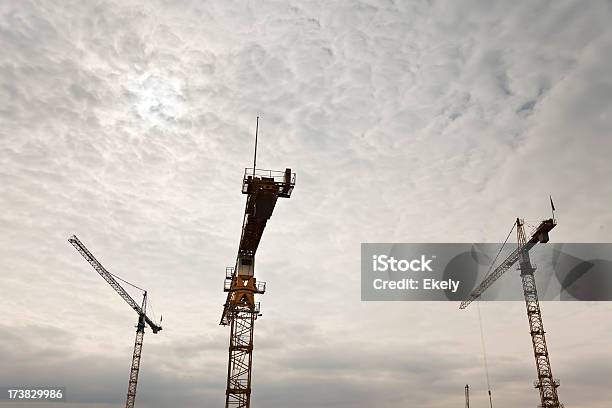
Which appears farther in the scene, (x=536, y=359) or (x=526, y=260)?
(x=526, y=260)

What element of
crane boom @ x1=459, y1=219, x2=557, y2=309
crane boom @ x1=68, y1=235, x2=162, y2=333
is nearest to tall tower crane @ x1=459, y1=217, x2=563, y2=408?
crane boom @ x1=459, y1=219, x2=557, y2=309

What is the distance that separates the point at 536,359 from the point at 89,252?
83452 mm

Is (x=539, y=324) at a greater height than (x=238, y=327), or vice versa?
(x=539, y=324)

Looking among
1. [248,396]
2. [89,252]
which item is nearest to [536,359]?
[248,396]

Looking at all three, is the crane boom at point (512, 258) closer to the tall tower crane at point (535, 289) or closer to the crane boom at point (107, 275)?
the tall tower crane at point (535, 289)

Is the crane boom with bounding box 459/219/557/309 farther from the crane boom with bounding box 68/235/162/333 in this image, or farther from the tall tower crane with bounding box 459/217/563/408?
the crane boom with bounding box 68/235/162/333

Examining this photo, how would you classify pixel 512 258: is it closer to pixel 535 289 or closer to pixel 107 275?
pixel 535 289

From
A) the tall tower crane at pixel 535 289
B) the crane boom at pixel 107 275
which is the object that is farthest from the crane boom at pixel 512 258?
the crane boom at pixel 107 275

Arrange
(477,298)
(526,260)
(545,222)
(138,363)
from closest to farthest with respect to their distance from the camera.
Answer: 1. (545,222)
2. (526,260)
3. (477,298)
4. (138,363)

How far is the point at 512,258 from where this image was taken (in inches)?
3295

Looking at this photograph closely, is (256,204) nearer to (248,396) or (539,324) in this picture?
(248,396)

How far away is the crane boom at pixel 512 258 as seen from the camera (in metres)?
75.1

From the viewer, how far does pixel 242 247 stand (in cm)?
4641

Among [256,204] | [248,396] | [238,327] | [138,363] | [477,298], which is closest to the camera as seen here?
[256,204]
